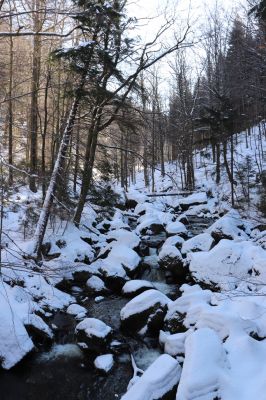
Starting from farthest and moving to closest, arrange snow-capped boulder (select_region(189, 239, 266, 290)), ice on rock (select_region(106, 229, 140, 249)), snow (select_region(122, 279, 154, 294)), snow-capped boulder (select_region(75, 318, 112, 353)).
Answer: ice on rock (select_region(106, 229, 140, 249)) < snow (select_region(122, 279, 154, 294)) < snow-capped boulder (select_region(189, 239, 266, 290)) < snow-capped boulder (select_region(75, 318, 112, 353))

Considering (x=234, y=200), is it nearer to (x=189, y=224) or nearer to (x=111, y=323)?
(x=189, y=224)

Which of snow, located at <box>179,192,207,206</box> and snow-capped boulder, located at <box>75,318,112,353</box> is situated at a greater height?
snow, located at <box>179,192,207,206</box>

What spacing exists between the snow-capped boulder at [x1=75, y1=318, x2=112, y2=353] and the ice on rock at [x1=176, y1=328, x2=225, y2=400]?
7.75 feet

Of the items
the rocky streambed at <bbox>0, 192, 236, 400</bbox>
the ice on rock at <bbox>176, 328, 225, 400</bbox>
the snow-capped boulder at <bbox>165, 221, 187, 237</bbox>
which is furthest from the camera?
the snow-capped boulder at <bbox>165, 221, 187, 237</bbox>

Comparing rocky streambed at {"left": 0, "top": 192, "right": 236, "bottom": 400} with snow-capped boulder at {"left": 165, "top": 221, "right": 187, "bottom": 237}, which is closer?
rocky streambed at {"left": 0, "top": 192, "right": 236, "bottom": 400}

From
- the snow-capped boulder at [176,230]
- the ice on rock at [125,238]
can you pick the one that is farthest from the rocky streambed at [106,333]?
the snow-capped boulder at [176,230]

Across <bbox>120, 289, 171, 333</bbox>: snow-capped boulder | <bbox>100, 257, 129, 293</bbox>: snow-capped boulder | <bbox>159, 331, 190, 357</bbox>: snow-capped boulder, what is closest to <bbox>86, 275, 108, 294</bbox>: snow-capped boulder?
<bbox>100, 257, 129, 293</bbox>: snow-capped boulder

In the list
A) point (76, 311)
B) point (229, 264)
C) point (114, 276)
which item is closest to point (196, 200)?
point (114, 276)

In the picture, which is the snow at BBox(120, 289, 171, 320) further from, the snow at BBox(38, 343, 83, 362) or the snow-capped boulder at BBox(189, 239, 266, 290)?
the snow-capped boulder at BBox(189, 239, 266, 290)

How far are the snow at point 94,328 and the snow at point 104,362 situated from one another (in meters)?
0.52

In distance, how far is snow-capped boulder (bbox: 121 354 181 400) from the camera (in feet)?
17.0

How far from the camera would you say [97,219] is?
1775 centimetres

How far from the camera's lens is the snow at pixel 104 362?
691cm

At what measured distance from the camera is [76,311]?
9.29 m
